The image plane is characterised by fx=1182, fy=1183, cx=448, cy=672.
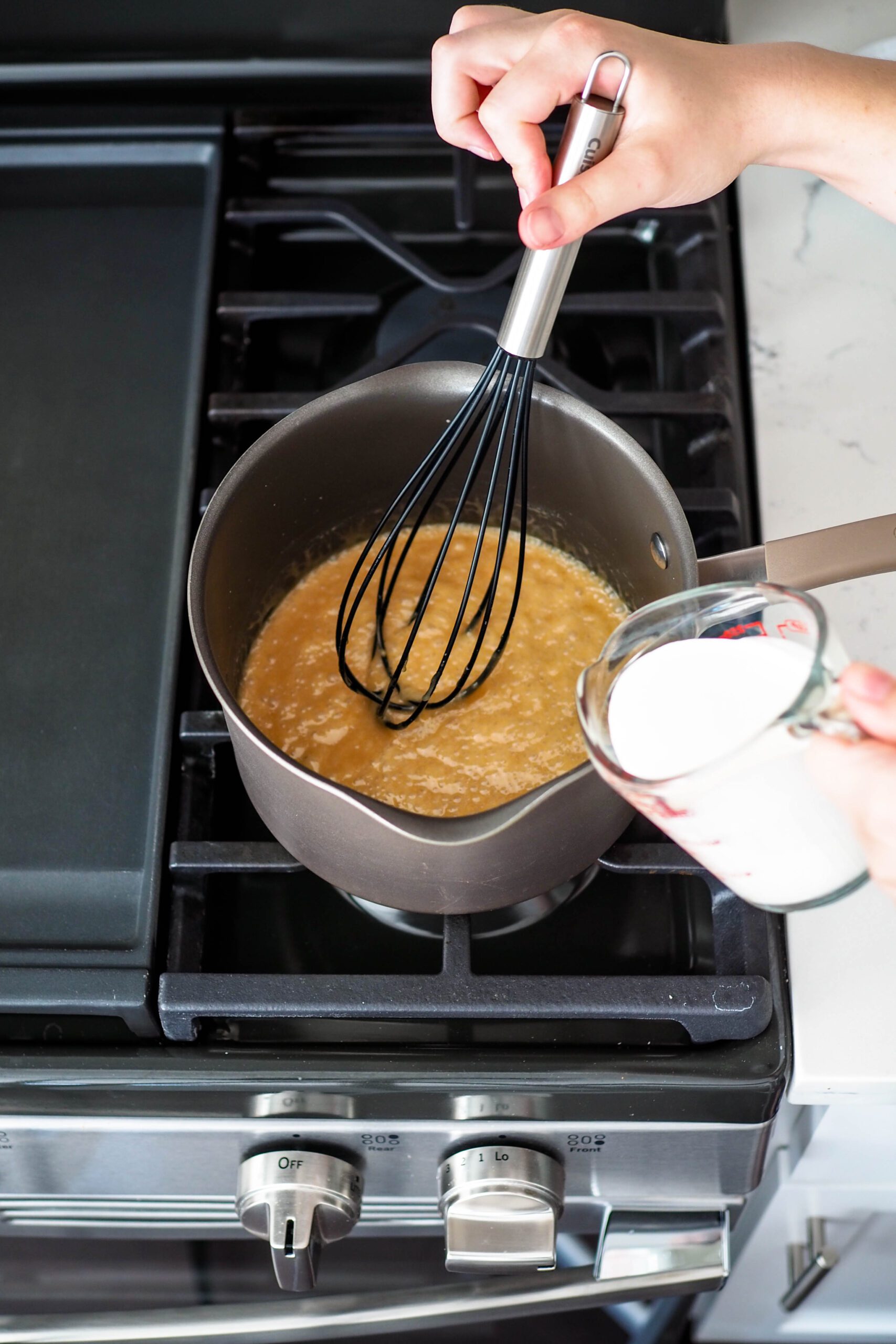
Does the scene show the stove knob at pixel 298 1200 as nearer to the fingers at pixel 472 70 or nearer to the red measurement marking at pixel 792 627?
the red measurement marking at pixel 792 627

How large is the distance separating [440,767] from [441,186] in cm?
42

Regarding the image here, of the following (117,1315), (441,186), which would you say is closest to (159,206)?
(441,186)

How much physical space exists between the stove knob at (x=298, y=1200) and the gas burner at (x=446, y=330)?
1.47 ft

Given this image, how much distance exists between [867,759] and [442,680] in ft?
1.02

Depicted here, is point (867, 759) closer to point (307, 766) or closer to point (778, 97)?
point (307, 766)

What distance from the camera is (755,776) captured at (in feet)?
1.26

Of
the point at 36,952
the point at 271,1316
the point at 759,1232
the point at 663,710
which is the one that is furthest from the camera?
the point at 759,1232

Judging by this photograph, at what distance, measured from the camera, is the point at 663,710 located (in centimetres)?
42

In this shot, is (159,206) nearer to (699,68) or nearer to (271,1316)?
(699,68)

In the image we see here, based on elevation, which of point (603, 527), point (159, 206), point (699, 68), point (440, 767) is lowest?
point (440, 767)

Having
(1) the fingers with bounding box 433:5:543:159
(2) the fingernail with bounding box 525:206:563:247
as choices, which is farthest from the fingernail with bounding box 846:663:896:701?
(1) the fingers with bounding box 433:5:543:159

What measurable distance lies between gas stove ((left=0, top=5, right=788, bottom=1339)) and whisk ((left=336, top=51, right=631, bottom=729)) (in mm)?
85

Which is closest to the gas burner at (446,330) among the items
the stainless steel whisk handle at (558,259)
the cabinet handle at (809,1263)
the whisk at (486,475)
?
the whisk at (486,475)

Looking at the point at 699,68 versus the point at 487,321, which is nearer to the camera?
the point at 699,68
